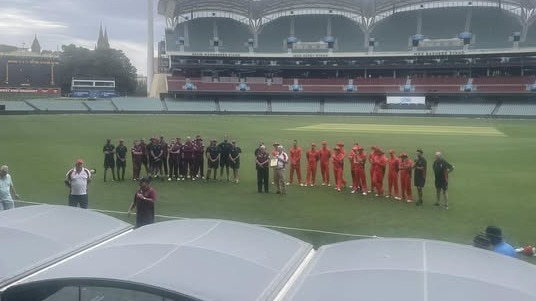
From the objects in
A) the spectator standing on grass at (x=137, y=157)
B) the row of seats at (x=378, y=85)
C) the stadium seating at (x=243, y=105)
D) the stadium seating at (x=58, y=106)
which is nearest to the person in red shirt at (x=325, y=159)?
the spectator standing on grass at (x=137, y=157)

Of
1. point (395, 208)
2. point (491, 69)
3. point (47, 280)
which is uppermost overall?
point (491, 69)

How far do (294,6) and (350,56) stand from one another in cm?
1179

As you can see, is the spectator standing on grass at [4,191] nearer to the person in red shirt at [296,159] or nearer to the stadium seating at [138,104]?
the person in red shirt at [296,159]

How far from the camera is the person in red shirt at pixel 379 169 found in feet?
45.8

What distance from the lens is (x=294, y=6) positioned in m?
77.6

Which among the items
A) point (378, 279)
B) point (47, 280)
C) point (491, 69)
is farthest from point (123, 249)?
point (491, 69)

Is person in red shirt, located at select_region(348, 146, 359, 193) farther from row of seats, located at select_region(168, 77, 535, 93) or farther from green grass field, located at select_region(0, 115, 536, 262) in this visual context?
row of seats, located at select_region(168, 77, 535, 93)

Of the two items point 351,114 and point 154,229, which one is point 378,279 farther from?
point 351,114

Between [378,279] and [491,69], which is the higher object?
[491,69]

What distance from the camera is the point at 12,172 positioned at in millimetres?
A: 17688

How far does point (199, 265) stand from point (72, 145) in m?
24.8

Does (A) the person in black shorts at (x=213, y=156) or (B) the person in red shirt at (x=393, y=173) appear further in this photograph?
(A) the person in black shorts at (x=213, y=156)

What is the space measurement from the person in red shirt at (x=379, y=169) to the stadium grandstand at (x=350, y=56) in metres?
52.2

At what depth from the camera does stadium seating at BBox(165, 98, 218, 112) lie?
6904cm
